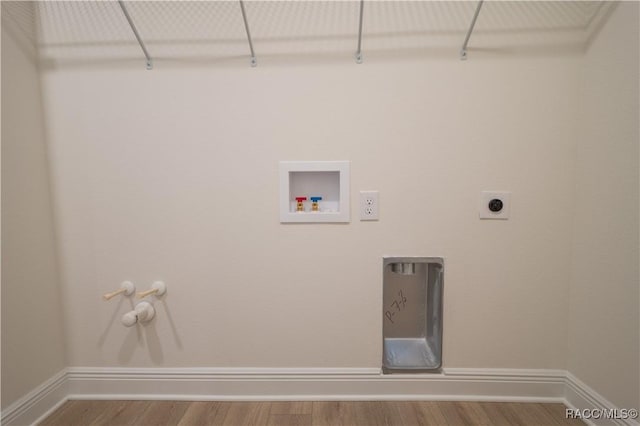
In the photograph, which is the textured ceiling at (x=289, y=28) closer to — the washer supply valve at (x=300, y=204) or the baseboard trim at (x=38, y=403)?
the washer supply valve at (x=300, y=204)

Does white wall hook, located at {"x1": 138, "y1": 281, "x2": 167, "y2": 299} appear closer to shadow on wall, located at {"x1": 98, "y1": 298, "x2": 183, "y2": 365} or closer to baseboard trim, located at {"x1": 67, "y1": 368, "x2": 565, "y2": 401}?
shadow on wall, located at {"x1": 98, "y1": 298, "x2": 183, "y2": 365}

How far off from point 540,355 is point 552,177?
0.78 metres

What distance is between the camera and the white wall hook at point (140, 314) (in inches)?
40.7

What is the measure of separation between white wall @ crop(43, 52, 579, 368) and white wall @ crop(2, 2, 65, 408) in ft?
0.18

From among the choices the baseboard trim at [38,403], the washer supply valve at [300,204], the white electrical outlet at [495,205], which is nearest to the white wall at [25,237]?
the baseboard trim at [38,403]

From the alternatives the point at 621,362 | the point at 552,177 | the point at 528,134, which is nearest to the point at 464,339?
the point at 621,362

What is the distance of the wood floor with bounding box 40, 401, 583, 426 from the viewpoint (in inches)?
40.8

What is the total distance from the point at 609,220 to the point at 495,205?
365 millimetres

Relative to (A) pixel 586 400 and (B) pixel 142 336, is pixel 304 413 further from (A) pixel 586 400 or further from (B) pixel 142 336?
(A) pixel 586 400

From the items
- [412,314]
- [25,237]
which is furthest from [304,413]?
[25,237]

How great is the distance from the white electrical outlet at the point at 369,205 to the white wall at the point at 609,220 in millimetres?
829

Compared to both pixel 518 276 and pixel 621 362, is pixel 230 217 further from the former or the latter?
pixel 621 362

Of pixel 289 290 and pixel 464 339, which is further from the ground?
pixel 289 290

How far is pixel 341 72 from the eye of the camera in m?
1.07
